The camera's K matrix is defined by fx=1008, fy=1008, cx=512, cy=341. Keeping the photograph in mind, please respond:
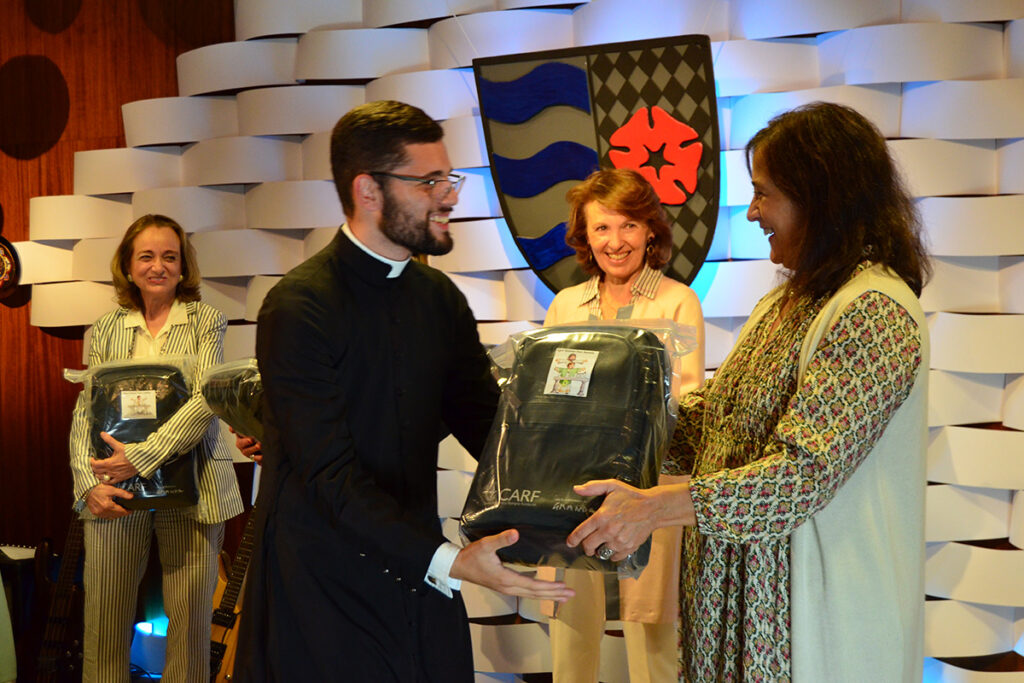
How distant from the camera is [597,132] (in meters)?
3.84

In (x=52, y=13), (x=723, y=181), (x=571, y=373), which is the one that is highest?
(x=52, y=13)

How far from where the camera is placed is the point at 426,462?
2.11 metres

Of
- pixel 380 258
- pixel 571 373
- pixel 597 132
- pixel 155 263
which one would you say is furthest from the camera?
pixel 155 263

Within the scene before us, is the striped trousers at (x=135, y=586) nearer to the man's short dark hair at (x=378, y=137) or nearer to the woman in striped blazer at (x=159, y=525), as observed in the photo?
the woman in striped blazer at (x=159, y=525)

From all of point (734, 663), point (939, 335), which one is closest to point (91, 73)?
point (939, 335)

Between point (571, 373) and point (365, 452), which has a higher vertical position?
point (571, 373)

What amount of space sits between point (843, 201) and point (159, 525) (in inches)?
119

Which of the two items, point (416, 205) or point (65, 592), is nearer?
point (416, 205)

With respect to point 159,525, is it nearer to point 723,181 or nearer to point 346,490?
point 346,490

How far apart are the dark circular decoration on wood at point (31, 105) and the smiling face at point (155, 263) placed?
1.38 m

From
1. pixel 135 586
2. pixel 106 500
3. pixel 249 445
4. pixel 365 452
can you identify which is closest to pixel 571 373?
pixel 365 452

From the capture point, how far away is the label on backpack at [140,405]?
3.59m

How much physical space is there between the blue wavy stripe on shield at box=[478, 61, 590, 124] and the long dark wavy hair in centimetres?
201

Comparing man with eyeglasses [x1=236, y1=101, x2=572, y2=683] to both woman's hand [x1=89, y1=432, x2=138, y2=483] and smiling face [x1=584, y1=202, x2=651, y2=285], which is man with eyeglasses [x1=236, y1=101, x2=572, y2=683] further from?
woman's hand [x1=89, y1=432, x2=138, y2=483]
